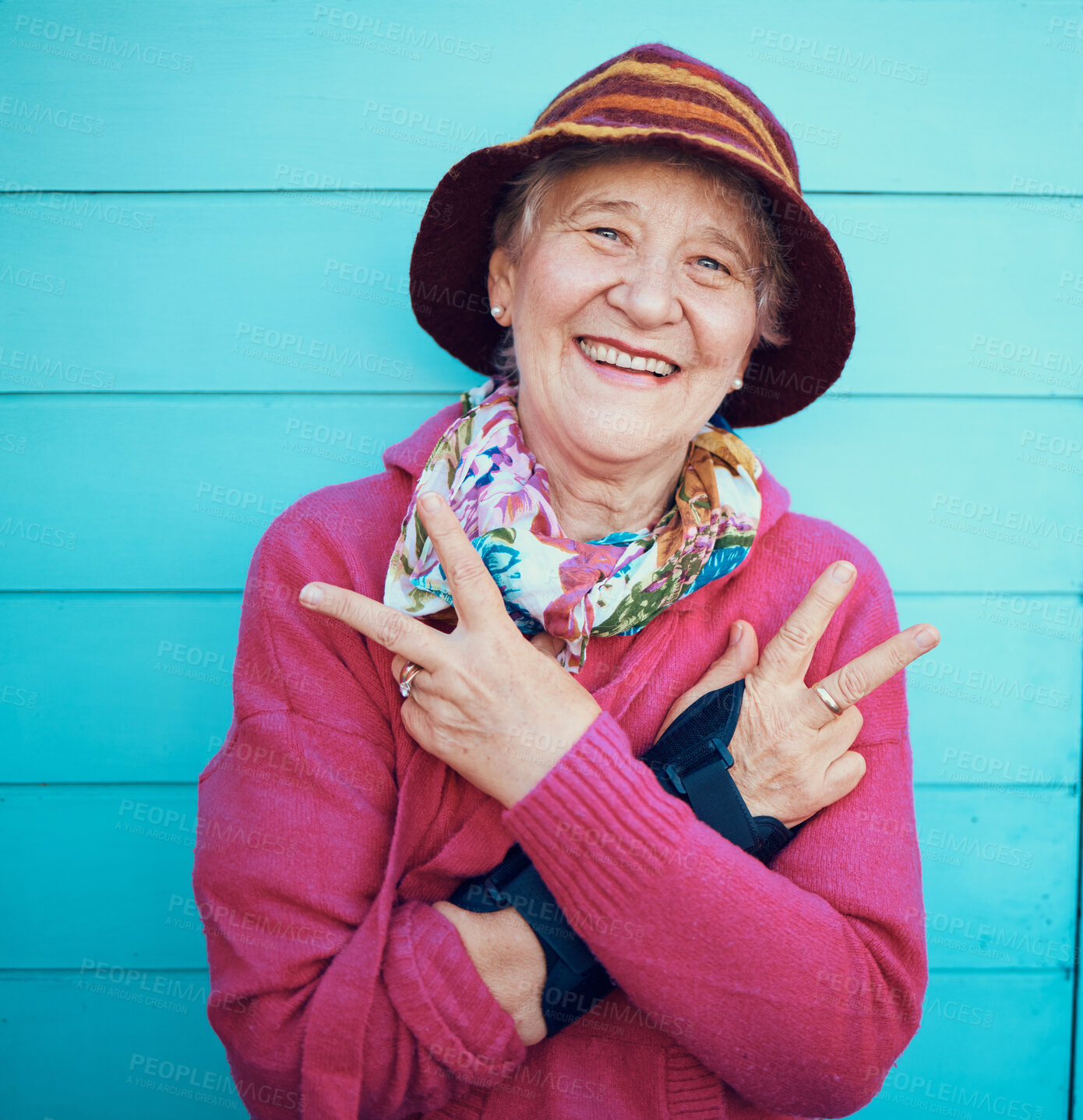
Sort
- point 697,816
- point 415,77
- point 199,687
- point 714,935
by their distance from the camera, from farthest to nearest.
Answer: point 199,687 < point 415,77 < point 697,816 < point 714,935

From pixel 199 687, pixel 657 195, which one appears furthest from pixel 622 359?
pixel 199 687

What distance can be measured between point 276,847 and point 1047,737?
1503mm

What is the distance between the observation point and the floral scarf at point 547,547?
1039 millimetres

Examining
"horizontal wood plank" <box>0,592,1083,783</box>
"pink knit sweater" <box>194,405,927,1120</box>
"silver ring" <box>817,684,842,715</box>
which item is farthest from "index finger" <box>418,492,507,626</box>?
"horizontal wood plank" <box>0,592,1083,783</box>

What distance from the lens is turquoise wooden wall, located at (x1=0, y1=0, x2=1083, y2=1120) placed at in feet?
4.63

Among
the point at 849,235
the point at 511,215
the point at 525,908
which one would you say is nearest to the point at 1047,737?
the point at 849,235

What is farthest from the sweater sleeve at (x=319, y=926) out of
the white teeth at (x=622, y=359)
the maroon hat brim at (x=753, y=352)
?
the maroon hat brim at (x=753, y=352)

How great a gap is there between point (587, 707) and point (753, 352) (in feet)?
2.69

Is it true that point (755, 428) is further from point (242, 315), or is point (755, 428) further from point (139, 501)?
point (139, 501)

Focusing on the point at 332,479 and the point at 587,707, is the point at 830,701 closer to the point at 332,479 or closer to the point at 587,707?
the point at 587,707

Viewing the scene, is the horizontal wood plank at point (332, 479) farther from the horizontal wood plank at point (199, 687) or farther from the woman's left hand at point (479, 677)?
the woman's left hand at point (479, 677)

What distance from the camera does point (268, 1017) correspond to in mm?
895

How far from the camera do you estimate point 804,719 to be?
100 cm

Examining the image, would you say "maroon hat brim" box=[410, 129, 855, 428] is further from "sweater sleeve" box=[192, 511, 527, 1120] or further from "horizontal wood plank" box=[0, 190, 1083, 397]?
"sweater sleeve" box=[192, 511, 527, 1120]
